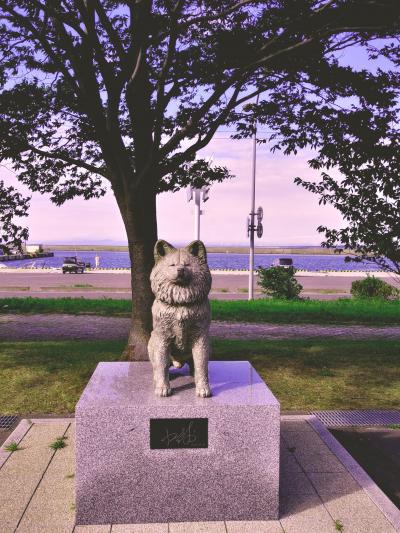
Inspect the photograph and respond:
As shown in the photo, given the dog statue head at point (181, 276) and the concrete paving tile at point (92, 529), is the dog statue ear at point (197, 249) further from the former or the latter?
the concrete paving tile at point (92, 529)

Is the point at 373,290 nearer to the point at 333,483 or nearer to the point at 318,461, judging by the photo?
the point at 318,461

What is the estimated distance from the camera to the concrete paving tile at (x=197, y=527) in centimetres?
427

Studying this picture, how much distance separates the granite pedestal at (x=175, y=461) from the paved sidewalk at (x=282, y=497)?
0.13m

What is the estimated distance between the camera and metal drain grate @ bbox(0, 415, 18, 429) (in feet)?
21.8

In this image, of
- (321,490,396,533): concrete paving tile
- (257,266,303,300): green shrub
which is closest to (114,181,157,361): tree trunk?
(321,490,396,533): concrete paving tile

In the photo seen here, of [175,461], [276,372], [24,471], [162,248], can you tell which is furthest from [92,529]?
[276,372]

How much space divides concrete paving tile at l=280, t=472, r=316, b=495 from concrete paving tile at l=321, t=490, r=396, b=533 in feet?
0.67

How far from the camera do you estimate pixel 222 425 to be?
445 cm

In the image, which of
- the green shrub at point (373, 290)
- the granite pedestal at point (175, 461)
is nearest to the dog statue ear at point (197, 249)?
the granite pedestal at point (175, 461)

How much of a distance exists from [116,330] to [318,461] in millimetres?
9140

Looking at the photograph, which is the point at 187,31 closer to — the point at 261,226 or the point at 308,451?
the point at 308,451

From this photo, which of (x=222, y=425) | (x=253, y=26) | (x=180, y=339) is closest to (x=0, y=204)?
(x=253, y=26)

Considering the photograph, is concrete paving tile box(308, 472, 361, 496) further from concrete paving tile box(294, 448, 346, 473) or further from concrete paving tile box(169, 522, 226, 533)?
concrete paving tile box(169, 522, 226, 533)

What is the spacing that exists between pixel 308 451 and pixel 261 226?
16742 millimetres
